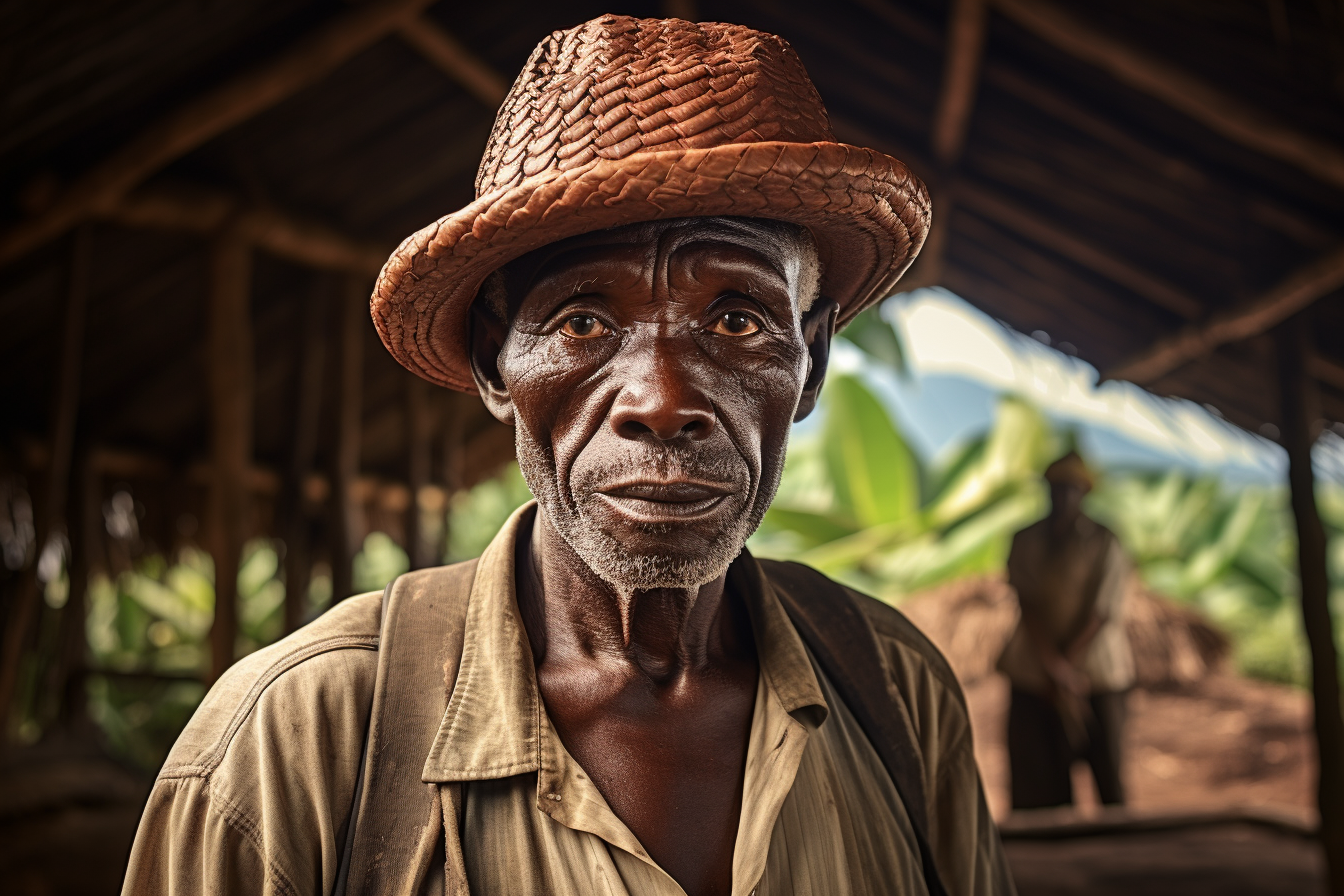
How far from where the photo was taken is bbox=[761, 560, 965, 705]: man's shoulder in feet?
5.22

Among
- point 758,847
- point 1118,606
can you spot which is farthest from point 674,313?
point 1118,606

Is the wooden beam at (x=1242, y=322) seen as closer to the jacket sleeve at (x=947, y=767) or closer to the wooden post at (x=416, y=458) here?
the jacket sleeve at (x=947, y=767)

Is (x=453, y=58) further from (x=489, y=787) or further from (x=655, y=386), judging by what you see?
(x=489, y=787)

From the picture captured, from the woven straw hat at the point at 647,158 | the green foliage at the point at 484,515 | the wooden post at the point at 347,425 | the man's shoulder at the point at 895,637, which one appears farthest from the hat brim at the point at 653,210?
the green foliage at the point at 484,515

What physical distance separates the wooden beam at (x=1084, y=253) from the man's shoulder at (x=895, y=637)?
3.74 meters

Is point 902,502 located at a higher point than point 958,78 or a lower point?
lower

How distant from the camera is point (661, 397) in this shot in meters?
1.23

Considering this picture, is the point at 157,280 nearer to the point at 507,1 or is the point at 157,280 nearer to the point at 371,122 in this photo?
the point at 371,122

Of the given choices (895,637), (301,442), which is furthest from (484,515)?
(895,637)

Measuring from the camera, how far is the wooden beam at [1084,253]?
4883 mm

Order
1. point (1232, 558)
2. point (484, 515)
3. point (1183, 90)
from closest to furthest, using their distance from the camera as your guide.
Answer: point (1183, 90) < point (1232, 558) < point (484, 515)

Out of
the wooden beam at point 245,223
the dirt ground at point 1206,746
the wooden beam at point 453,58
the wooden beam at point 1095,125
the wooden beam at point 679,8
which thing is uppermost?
the wooden beam at point 679,8

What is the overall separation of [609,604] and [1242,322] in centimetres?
393

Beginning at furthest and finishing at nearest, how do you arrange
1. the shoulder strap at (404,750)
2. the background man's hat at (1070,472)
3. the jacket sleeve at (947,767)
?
the background man's hat at (1070,472) < the jacket sleeve at (947,767) < the shoulder strap at (404,750)
